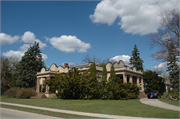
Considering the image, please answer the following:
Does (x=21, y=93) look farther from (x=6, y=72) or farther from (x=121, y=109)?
(x=6, y=72)

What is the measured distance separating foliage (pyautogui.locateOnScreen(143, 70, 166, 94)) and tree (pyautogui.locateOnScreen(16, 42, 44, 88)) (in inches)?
1239

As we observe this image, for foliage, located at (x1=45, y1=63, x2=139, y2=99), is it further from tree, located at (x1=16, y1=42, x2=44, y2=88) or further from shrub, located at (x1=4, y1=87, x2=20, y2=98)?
tree, located at (x1=16, y1=42, x2=44, y2=88)

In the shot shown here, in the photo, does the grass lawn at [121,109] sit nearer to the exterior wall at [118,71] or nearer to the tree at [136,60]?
the exterior wall at [118,71]

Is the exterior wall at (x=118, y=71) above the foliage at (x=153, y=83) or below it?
above

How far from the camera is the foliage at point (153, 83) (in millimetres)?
41500

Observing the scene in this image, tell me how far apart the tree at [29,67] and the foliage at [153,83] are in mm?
31475

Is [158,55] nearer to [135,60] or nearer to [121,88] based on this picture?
[121,88]

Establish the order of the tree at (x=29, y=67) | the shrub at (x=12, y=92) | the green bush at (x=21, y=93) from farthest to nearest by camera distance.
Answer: the tree at (x=29, y=67) < the shrub at (x=12, y=92) < the green bush at (x=21, y=93)

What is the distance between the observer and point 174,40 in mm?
21906

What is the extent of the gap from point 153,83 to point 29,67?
35.0 m

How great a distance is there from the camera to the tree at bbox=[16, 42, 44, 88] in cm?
4494

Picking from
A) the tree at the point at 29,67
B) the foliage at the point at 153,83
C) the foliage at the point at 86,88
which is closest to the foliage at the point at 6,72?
the tree at the point at 29,67

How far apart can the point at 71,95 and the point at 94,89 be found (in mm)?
4116

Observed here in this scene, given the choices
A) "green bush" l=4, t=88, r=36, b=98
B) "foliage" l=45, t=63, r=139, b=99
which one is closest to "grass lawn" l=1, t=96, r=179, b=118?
"foliage" l=45, t=63, r=139, b=99
